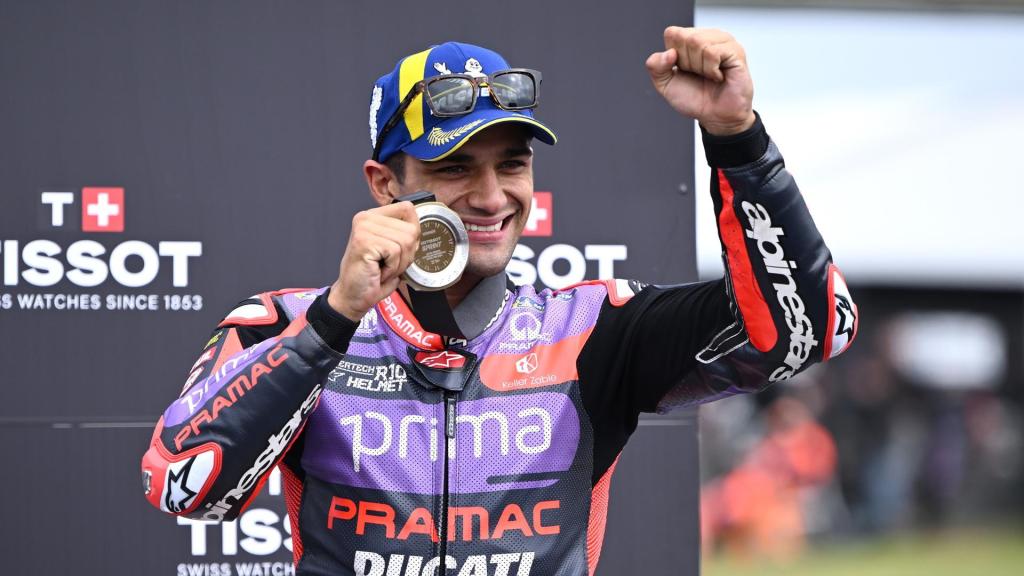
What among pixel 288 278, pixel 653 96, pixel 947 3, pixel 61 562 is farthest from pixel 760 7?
pixel 61 562

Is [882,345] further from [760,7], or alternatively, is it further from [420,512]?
[420,512]

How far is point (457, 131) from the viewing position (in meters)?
1.91

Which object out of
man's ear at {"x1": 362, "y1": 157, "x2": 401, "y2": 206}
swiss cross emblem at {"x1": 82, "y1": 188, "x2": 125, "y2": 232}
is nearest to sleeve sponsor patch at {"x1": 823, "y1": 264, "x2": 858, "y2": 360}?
man's ear at {"x1": 362, "y1": 157, "x2": 401, "y2": 206}

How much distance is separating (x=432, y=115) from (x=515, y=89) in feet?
0.49

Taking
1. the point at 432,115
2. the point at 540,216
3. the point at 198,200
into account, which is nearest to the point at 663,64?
the point at 432,115

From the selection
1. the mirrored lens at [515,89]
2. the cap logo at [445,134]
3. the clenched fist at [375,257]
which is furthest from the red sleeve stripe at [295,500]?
the mirrored lens at [515,89]

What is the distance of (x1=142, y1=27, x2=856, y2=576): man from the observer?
1726 mm

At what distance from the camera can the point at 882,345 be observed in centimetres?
1391

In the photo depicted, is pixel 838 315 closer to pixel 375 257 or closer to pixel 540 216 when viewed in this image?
pixel 375 257

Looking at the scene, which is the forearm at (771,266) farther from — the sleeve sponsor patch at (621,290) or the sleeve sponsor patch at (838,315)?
the sleeve sponsor patch at (621,290)

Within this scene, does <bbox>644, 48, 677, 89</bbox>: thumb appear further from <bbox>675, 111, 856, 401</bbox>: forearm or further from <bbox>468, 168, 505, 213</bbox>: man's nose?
<bbox>468, 168, 505, 213</bbox>: man's nose

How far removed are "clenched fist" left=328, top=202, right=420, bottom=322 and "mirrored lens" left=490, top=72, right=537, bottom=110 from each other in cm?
32

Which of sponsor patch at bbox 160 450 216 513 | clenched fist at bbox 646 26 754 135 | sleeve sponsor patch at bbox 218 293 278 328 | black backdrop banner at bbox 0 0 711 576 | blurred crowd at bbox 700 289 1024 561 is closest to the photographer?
clenched fist at bbox 646 26 754 135

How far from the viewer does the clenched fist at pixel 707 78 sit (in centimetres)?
164
